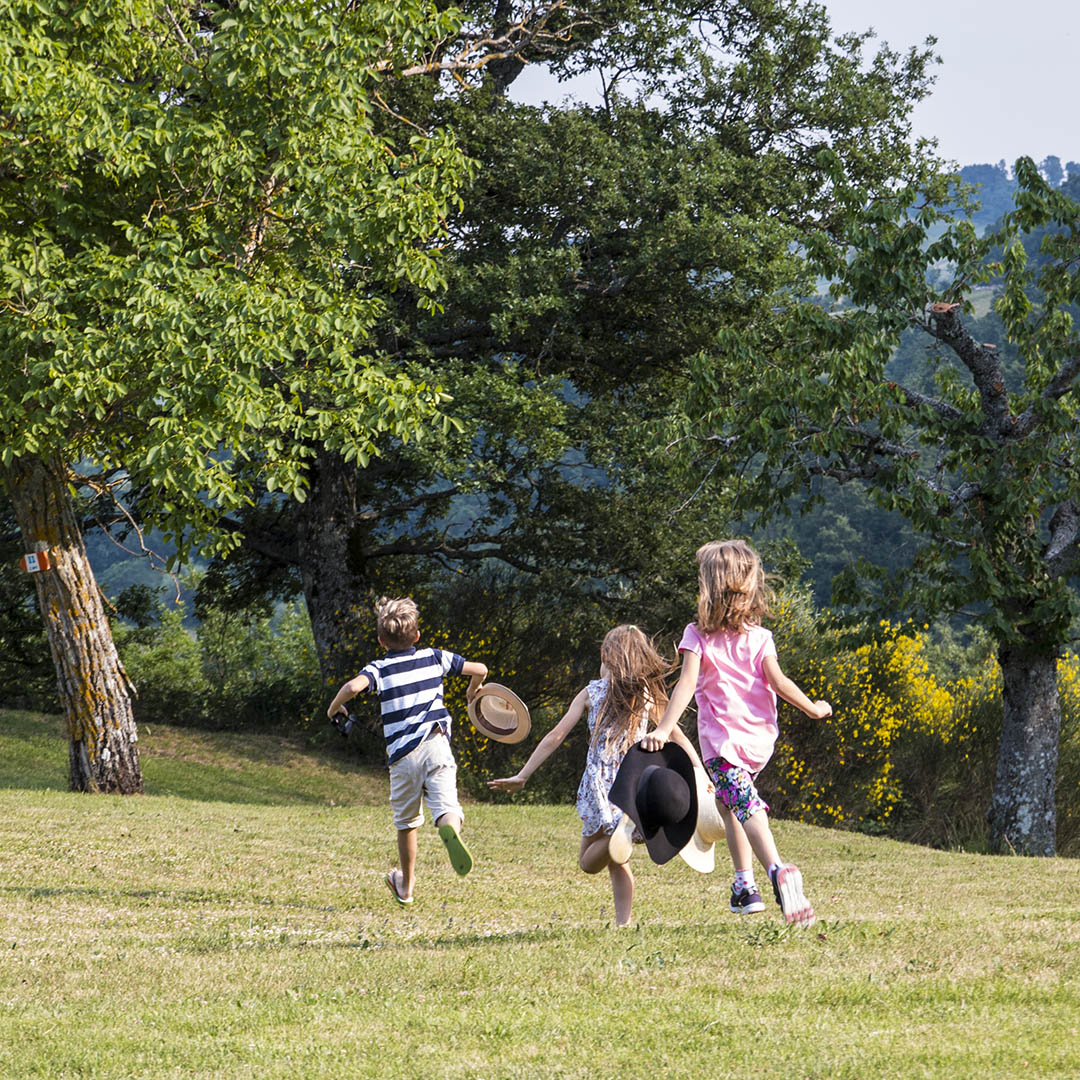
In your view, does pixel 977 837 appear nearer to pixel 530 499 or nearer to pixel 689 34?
pixel 530 499

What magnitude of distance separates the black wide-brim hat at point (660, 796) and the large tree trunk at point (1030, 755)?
39.3ft

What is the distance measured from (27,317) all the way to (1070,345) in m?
12.1

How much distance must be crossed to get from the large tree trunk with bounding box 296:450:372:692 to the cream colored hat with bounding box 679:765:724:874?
1607cm

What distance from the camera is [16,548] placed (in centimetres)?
2409

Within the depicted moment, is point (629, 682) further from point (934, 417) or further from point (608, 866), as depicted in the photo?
point (934, 417)

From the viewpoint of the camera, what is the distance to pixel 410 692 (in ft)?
24.5

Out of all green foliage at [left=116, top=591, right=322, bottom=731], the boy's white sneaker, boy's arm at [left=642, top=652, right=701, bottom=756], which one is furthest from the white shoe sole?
green foliage at [left=116, top=591, right=322, bottom=731]

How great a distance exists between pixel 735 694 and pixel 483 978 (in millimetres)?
1729

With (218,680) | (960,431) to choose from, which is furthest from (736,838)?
(218,680)

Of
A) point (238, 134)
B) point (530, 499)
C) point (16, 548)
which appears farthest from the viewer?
point (16, 548)

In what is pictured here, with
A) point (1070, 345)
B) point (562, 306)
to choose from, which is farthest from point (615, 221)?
point (1070, 345)

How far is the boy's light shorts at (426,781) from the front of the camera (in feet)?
24.3

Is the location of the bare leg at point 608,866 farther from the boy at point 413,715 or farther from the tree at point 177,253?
the tree at point 177,253

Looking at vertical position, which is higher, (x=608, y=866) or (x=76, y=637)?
(x=76, y=637)
